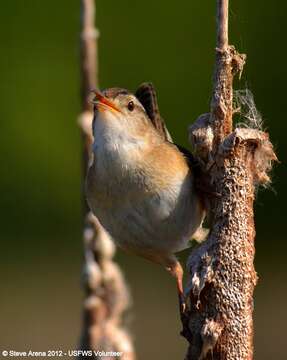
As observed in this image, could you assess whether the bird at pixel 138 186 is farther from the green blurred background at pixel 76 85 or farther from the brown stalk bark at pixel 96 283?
the green blurred background at pixel 76 85

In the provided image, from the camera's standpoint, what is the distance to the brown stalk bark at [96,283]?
7.49ft

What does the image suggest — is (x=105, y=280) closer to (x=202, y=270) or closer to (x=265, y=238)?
(x=202, y=270)

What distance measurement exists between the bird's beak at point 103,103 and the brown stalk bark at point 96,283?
0.35 feet

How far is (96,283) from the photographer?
7.83 ft

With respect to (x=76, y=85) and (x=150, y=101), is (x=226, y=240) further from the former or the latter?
(x=76, y=85)

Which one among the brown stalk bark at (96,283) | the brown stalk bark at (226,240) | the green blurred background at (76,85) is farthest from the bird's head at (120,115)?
the green blurred background at (76,85)

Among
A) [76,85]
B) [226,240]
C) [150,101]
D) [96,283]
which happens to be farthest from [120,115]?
[76,85]

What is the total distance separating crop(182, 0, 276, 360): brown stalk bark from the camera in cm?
200

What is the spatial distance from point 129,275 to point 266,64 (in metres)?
2.15

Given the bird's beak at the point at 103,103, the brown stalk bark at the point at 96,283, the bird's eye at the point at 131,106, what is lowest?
the brown stalk bark at the point at 96,283

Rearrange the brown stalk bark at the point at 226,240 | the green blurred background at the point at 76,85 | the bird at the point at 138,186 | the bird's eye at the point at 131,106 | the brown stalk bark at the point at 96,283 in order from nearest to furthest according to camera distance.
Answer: the brown stalk bark at the point at 226,240 < the brown stalk bark at the point at 96,283 < the bird at the point at 138,186 < the bird's eye at the point at 131,106 < the green blurred background at the point at 76,85

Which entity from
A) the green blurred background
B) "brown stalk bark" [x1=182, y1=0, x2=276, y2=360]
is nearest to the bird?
"brown stalk bark" [x1=182, y1=0, x2=276, y2=360]

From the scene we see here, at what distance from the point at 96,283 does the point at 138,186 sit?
42 cm

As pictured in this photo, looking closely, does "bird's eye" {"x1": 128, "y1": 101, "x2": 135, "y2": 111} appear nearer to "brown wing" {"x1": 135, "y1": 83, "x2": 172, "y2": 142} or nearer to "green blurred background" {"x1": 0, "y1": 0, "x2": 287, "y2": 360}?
"brown wing" {"x1": 135, "y1": 83, "x2": 172, "y2": 142}
